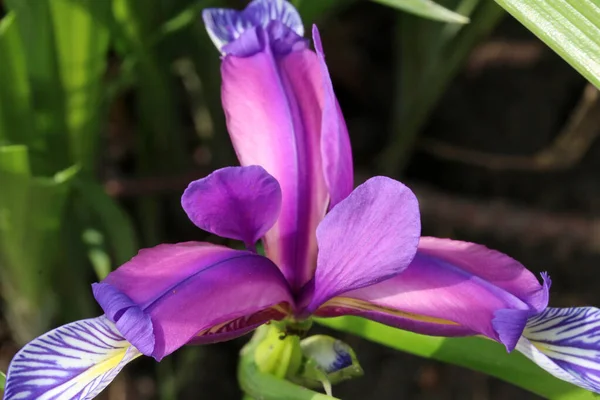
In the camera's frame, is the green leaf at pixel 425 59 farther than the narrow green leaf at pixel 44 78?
Yes

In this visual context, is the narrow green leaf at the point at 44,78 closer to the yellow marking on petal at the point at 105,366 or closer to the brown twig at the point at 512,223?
the yellow marking on petal at the point at 105,366

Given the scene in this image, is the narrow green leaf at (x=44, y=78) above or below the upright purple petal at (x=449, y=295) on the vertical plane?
above

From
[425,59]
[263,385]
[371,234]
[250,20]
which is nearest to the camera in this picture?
[371,234]

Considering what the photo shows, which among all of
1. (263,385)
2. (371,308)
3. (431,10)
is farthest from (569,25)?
(263,385)

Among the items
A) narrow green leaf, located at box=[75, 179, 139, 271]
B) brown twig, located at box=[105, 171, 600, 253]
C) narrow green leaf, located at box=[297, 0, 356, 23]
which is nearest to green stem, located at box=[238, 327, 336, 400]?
narrow green leaf, located at box=[75, 179, 139, 271]

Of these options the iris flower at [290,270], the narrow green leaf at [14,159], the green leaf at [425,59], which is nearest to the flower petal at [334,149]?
the iris flower at [290,270]

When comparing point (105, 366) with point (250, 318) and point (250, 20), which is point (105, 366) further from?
point (250, 20)

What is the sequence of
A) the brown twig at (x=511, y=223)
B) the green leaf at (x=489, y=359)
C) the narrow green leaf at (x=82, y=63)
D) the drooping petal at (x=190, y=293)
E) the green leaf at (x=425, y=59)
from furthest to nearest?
the brown twig at (x=511, y=223), the green leaf at (x=425, y=59), the narrow green leaf at (x=82, y=63), the green leaf at (x=489, y=359), the drooping petal at (x=190, y=293)
